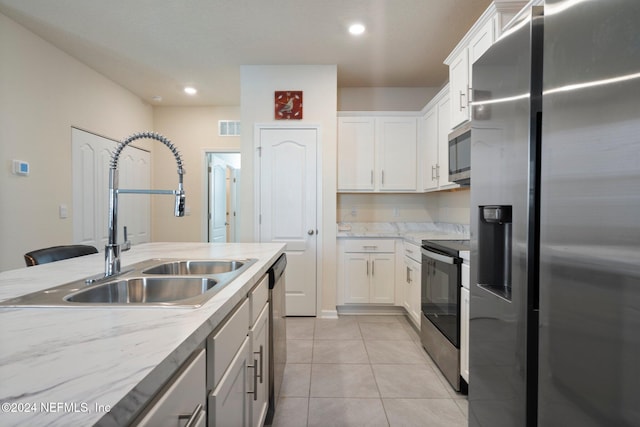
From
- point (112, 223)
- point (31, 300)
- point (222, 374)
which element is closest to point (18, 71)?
point (112, 223)

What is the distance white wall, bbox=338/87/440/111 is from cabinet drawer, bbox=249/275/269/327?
→ 314cm

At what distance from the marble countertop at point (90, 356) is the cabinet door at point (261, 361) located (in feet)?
1.48

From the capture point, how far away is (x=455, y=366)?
6.50 feet

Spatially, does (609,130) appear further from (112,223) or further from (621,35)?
(112,223)

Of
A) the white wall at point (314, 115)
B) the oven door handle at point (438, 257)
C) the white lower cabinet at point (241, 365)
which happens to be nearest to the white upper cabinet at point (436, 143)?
the oven door handle at point (438, 257)

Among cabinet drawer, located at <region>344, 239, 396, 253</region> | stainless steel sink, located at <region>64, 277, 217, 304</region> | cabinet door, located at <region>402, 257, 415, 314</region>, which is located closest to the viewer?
stainless steel sink, located at <region>64, 277, 217, 304</region>

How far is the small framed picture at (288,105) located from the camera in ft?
11.3

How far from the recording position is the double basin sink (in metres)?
0.82

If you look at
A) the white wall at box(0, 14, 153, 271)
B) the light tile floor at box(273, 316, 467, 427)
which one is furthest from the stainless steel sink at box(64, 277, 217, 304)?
the white wall at box(0, 14, 153, 271)

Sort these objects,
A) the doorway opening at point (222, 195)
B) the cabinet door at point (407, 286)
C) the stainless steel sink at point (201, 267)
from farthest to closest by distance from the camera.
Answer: the doorway opening at point (222, 195), the cabinet door at point (407, 286), the stainless steel sink at point (201, 267)

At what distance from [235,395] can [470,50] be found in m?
2.55

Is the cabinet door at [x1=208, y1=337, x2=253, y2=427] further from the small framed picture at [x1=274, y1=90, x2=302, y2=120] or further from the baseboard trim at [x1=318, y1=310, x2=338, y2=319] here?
the small framed picture at [x1=274, y1=90, x2=302, y2=120]

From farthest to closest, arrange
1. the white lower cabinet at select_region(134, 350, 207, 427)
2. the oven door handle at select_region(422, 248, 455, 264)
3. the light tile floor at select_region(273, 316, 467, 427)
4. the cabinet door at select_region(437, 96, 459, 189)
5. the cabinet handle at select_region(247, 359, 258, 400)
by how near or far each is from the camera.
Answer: the cabinet door at select_region(437, 96, 459, 189)
the oven door handle at select_region(422, 248, 455, 264)
the light tile floor at select_region(273, 316, 467, 427)
the cabinet handle at select_region(247, 359, 258, 400)
the white lower cabinet at select_region(134, 350, 207, 427)

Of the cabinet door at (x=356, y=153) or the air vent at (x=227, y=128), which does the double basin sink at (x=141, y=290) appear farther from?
the air vent at (x=227, y=128)
